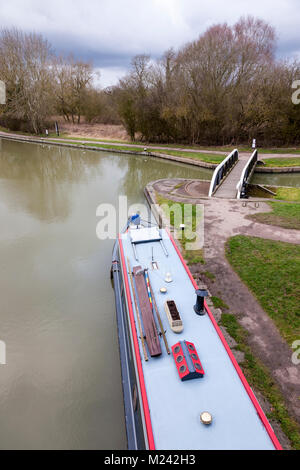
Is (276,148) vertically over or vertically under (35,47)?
under

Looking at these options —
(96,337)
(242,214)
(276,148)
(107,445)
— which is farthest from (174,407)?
(276,148)

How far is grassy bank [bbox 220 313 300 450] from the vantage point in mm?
3883

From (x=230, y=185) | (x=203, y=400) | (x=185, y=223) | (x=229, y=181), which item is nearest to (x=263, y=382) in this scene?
(x=203, y=400)

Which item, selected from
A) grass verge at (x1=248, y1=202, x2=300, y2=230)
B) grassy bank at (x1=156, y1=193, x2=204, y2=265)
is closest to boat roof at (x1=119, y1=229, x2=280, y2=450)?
grassy bank at (x1=156, y1=193, x2=204, y2=265)

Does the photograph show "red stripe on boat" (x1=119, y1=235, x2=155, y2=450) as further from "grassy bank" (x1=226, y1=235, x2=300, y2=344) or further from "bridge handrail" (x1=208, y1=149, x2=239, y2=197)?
"bridge handrail" (x1=208, y1=149, x2=239, y2=197)

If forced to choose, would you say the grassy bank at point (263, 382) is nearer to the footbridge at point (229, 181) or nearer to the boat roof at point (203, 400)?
the boat roof at point (203, 400)

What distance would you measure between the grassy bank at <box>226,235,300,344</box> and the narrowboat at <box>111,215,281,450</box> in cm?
219

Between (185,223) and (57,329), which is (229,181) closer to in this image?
(185,223)

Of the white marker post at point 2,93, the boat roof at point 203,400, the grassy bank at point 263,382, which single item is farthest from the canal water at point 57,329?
the white marker post at point 2,93

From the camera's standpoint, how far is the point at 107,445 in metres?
4.12

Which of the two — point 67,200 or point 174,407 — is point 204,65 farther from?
point 174,407

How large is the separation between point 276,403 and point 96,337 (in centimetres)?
386

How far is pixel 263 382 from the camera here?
4551 millimetres

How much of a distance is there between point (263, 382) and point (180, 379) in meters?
1.92
